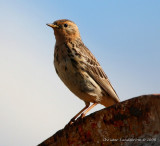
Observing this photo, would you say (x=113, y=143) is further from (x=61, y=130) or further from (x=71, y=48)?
(x=71, y=48)

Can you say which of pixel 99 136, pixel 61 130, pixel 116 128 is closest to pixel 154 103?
pixel 116 128

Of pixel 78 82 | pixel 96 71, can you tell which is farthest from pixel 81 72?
pixel 96 71

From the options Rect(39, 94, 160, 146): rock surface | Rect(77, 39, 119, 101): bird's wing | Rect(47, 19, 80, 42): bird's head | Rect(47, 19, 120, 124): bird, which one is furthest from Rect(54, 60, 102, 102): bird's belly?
Rect(39, 94, 160, 146): rock surface

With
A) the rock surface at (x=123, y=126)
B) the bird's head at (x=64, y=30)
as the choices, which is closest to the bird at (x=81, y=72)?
the bird's head at (x=64, y=30)

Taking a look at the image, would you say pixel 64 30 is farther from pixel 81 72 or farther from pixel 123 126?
pixel 123 126

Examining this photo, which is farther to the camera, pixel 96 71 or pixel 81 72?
pixel 96 71

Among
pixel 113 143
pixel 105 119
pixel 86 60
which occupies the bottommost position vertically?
pixel 113 143

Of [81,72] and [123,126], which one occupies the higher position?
[81,72]
